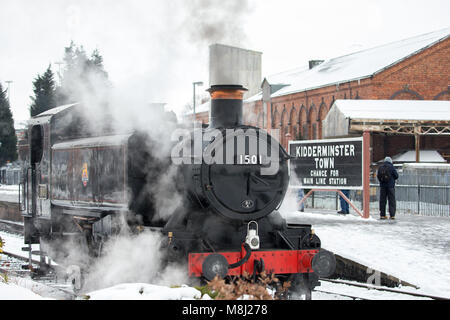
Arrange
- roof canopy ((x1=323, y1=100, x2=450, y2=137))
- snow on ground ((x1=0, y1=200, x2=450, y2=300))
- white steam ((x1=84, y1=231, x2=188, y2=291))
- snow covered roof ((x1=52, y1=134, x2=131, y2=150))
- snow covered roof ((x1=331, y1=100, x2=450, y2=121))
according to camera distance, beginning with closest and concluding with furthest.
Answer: snow on ground ((x1=0, y1=200, x2=450, y2=300))
white steam ((x1=84, y1=231, x2=188, y2=291))
snow covered roof ((x1=52, y1=134, x2=131, y2=150))
roof canopy ((x1=323, y1=100, x2=450, y2=137))
snow covered roof ((x1=331, y1=100, x2=450, y2=121))

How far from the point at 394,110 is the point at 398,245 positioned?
18.2 metres

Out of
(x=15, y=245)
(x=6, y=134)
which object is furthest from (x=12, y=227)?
(x=6, y=134)

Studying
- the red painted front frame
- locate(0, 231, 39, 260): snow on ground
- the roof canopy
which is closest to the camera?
the red painted front frame

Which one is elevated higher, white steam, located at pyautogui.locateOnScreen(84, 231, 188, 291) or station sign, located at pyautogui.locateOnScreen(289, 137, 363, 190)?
station sign, located at pyautogui.locateOnScreen(289, 137, 363, 190)

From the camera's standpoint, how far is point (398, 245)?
1164 cm

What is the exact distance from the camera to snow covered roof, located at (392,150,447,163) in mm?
31781

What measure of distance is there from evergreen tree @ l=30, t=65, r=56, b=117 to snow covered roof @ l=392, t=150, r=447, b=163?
1925 centimetres

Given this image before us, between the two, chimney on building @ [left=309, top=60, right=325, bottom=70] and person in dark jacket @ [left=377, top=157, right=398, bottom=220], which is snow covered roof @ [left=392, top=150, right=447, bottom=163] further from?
person in dark jacket @ [left=377, top=157, right=398, bottom=220]

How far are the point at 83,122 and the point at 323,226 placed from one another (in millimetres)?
5683

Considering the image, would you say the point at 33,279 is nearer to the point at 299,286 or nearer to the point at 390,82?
the point at 299,286

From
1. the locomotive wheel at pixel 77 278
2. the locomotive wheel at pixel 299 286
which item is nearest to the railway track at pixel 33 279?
the locomotive wheel at pixel 77 278

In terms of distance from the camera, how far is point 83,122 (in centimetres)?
1079

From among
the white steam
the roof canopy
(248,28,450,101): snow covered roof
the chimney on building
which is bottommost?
the white steam

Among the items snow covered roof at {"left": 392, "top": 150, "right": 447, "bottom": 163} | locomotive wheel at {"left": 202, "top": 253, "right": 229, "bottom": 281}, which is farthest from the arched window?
locomotive wheel at {"left": 202, "top": 253, "right": 229, "bottom": 281}
